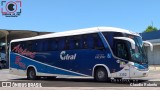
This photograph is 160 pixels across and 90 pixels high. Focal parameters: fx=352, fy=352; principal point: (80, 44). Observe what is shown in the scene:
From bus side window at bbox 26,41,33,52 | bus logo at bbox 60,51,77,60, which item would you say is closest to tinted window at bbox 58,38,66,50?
bus logo at bbox 60,51,77,60

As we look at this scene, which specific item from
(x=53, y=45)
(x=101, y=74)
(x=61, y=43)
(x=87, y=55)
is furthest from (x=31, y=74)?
(x=101, y=74)

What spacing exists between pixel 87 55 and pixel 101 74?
5.09 feet

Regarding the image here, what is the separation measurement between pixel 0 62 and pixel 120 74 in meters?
40.9

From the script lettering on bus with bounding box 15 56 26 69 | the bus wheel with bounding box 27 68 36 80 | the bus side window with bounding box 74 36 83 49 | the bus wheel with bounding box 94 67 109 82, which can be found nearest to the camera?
the bus wheel with bounding box 94 67 109 82

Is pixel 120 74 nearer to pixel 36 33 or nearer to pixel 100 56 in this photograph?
pixel 100 56

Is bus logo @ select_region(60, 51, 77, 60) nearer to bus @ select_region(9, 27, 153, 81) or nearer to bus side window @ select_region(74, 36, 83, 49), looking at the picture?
bus @ select_region(9, 27, 153, 81)

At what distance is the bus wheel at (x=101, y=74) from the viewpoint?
19.6 metres

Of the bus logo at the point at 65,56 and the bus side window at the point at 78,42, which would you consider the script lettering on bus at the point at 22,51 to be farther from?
the bus side window at the point at 78,42

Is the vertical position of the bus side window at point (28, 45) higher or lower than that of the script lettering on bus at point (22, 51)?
higher

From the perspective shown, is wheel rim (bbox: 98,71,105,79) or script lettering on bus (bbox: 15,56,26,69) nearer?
wheel rim (bbox: 98,71,105,79)

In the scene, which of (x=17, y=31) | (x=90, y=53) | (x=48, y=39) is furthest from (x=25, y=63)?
(x=17, y=31)

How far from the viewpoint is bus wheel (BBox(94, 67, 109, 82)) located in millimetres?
19647

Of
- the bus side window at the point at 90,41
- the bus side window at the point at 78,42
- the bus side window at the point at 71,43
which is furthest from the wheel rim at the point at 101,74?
the bus side window at the point at 71,43

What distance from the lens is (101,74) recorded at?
19.9 m
